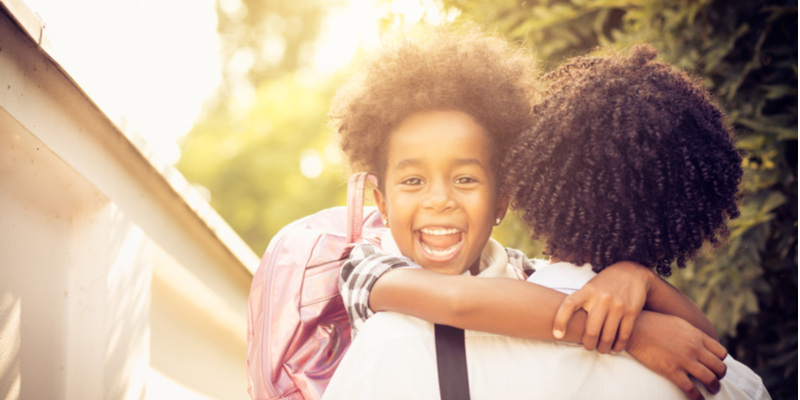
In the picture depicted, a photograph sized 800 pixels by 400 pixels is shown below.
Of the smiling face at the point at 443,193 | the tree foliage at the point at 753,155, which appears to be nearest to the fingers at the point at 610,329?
the smiling face at the point at 443,193

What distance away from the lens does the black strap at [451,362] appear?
53.8 inches

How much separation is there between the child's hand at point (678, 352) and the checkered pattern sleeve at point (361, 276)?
737 millimetres

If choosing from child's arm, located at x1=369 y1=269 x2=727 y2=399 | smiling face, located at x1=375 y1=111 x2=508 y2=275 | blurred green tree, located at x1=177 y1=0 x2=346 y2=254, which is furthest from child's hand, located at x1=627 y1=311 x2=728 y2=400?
blurred green tree, located at x1=177 y1=0 x2=346 y2=254

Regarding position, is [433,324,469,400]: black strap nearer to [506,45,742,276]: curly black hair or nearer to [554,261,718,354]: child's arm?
[554,261,718,354]: child's arm

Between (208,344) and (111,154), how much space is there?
1.54 meters

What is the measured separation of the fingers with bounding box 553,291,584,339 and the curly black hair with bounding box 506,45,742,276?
7.9 inches

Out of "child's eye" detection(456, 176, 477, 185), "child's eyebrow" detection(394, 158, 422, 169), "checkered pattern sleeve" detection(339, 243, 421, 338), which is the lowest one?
"checkered pattern sleeve" detection(339, 243, 421, 338)

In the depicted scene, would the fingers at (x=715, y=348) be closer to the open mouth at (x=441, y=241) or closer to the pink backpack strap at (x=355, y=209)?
the open mouth at (x=441, y=241)

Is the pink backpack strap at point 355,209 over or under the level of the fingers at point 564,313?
over

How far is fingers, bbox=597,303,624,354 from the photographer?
1.43 m

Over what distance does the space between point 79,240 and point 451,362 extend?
170 cm

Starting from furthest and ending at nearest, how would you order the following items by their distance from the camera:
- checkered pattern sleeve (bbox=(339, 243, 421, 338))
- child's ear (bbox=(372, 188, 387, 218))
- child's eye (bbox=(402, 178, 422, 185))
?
child's ear (bbox=(372, 188, 387, 218))
child's eye (bbox=(402, 178, 422, 185))
checkered pattern sleeve (bbox=(339, 243, 421, 338))

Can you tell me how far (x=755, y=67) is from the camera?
2.94 meters

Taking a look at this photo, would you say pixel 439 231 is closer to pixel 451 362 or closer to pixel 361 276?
pixel 361 276
